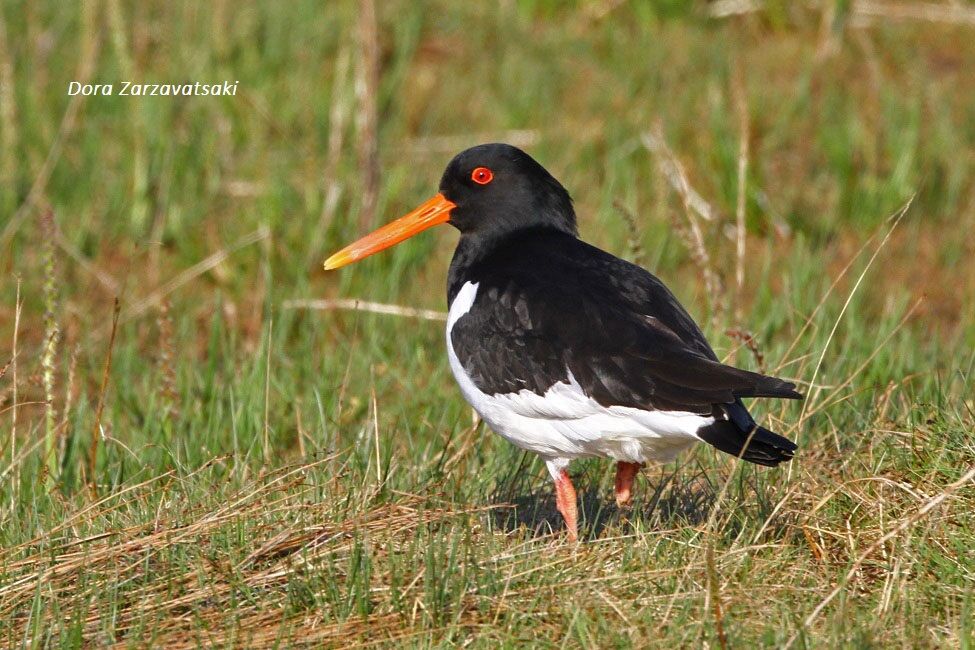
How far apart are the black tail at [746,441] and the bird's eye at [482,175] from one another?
1482 millimetres

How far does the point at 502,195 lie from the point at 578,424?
1.14m

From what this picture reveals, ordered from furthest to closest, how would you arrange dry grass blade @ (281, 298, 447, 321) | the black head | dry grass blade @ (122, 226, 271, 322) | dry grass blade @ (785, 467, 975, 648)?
dry grass blade @ (122, 226, 271, 322) → dry grass blade @ (281, 298, 447, 321) → the black head → dry grass blade @ (785, 467, 975, 648)

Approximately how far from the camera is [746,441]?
3.31m

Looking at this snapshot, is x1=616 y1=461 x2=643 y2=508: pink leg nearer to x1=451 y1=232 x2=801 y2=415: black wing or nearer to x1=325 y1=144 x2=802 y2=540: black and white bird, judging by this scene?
x1=325 y1=144 x2=802 y2=540: black and white bird

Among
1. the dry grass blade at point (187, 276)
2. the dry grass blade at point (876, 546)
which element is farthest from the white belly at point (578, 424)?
the dry grass blade at point (187, 276)

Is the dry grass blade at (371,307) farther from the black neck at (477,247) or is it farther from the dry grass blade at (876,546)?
the dry grass blade at (876,546)

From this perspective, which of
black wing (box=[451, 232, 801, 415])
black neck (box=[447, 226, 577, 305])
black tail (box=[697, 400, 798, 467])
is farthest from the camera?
black neck (box=[447, 226, 577, 305])

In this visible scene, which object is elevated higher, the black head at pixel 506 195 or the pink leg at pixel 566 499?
the black head at pixel 506 195

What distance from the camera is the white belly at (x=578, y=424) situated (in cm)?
354

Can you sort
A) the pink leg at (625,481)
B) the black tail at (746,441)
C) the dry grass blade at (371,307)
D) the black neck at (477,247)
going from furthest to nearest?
the dry grass blade at (371,307) < the black neck at (477,247) < the pink leg at (625,481) < the black tail at (746,441)

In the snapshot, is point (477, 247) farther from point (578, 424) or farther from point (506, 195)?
point (578, 424)

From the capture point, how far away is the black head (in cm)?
457

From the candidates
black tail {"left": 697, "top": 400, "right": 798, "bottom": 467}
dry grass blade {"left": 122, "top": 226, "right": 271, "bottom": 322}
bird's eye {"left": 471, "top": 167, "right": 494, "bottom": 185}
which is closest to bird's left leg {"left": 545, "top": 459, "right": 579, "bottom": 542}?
black tail {"left": 697, "top": 400, "right": 798, "bottom": 467}

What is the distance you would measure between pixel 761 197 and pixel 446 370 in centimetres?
209
